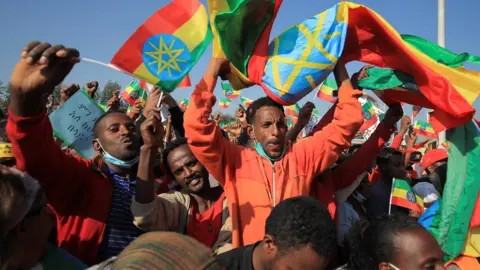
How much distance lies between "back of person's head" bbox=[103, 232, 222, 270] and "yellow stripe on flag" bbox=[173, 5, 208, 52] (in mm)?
1791

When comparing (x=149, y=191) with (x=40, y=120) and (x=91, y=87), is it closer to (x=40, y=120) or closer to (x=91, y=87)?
(x=40, y=120)

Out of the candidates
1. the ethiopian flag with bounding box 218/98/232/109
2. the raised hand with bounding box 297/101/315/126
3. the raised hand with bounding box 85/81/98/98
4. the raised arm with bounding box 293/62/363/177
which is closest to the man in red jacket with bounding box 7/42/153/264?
the raised arm with bounding box 293/62/363/177

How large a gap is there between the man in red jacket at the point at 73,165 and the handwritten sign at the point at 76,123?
24.3 inches

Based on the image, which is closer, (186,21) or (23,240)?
(23,240)

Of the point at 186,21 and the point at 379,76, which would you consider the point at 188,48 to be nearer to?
the point at 186,21

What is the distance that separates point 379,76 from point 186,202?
1.54 m

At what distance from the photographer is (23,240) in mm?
1697

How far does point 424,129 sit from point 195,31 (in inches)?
307

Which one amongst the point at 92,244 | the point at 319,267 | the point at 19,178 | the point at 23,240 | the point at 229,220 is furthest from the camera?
the point at 229,220

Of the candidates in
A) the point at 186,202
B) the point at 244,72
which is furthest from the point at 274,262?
the point at 244,72

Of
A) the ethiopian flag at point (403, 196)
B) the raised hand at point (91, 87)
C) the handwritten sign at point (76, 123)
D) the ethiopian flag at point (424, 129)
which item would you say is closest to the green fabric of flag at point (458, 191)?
the ethiopian flag at point (403, 196)

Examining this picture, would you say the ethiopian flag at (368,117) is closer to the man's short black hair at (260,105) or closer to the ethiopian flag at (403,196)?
the ethiopian flag at (403,196)

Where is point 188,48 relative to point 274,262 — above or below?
above

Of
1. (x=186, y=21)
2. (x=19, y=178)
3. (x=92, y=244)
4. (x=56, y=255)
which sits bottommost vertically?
(x=92, y=244)
